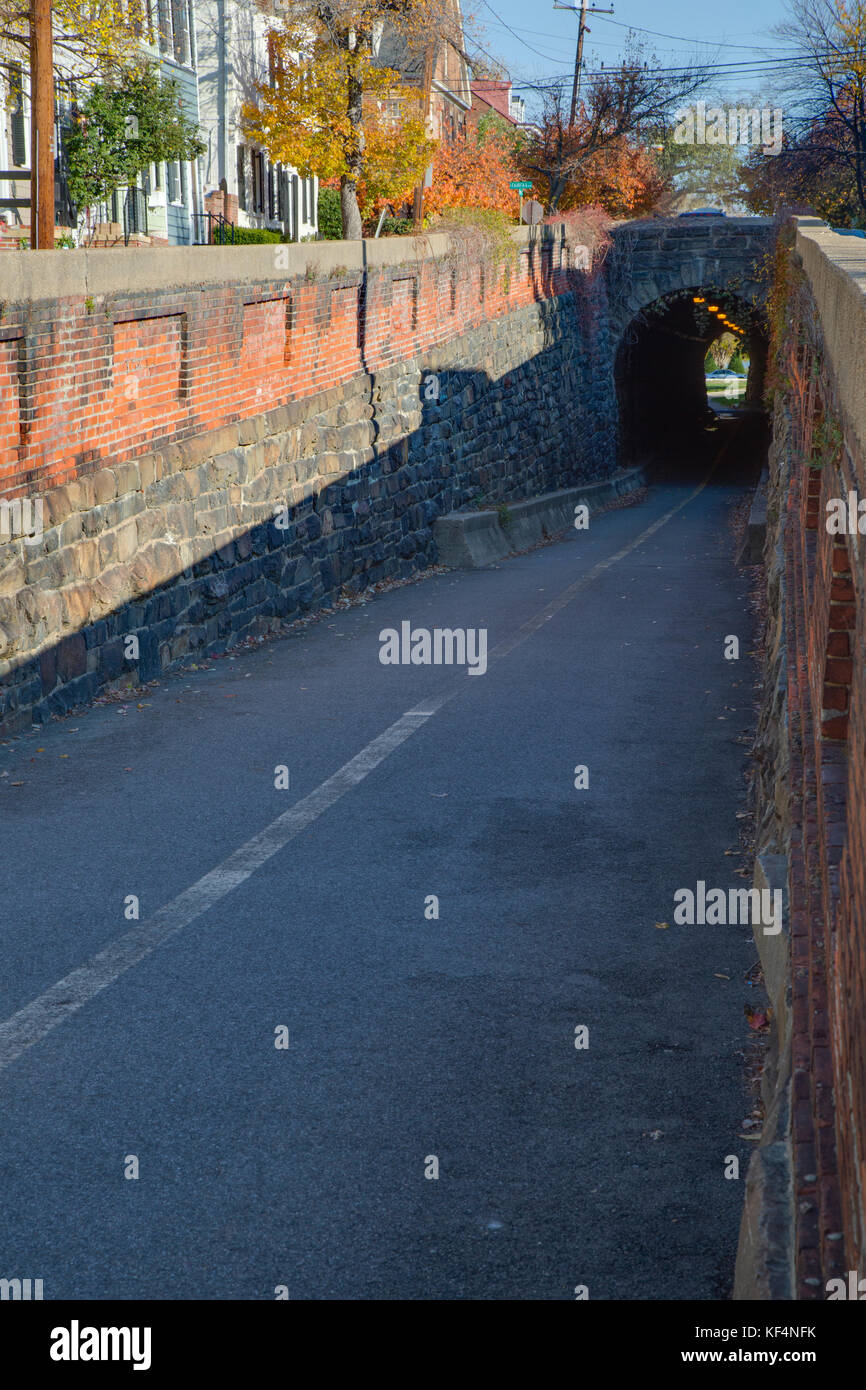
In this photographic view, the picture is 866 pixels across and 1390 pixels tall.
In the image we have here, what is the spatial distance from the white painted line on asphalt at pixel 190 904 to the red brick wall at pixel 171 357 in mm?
3293

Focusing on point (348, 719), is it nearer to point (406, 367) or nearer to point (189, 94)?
point (406, 367)

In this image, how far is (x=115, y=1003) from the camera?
5.59m

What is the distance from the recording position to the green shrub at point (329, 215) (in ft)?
137

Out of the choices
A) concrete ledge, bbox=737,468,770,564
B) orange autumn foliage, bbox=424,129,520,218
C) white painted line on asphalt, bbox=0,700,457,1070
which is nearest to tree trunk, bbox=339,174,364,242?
orange autumn foliage, bbox=424,129,520,218

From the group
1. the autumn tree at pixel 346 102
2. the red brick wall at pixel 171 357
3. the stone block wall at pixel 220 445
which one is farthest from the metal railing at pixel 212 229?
the red brick wall at pixel 171 357

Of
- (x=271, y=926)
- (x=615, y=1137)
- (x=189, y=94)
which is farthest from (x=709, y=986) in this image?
(x=189, y=94)

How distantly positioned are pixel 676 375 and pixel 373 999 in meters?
51.5

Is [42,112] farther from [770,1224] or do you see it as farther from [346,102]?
[770,1224]

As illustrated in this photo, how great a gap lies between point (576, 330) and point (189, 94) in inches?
420

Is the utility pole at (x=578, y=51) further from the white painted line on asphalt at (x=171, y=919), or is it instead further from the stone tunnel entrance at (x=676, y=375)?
the white painted line on asphalt at (x=171, y=919)

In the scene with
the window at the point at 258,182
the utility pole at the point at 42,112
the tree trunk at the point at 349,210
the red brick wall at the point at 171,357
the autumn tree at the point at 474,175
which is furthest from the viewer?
the autumn tree at the point at 474,175

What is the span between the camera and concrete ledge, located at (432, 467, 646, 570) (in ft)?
66.0

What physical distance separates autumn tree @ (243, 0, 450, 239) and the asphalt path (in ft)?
74.0

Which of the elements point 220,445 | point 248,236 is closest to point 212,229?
point 248,236
